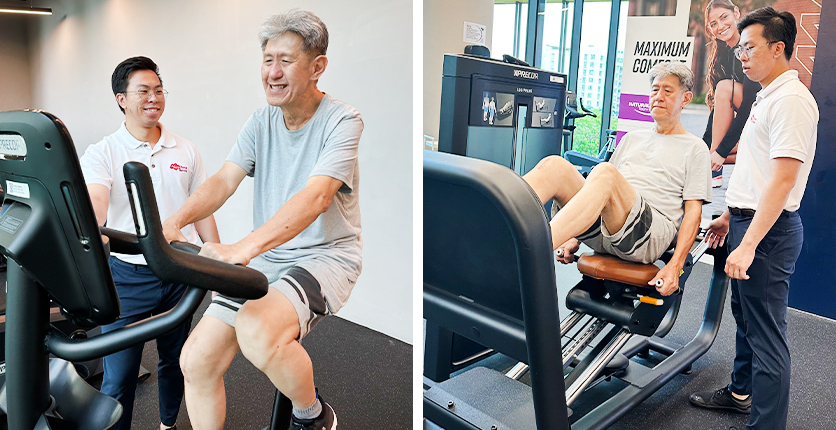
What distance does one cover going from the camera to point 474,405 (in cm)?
173

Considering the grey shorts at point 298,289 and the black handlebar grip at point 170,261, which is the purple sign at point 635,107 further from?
the black handlebar grip at point 170,261

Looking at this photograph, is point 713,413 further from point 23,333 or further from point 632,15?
point 23,333

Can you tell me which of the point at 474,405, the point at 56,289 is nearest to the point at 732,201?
the point at 474,405

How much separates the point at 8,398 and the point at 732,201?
2262mm

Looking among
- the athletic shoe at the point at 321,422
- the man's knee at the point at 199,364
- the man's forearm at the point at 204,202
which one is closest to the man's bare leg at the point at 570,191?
the athletic shoe at the point at 321,422

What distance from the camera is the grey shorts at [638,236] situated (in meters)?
2.24

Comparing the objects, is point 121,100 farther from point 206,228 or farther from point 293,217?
point 293,217

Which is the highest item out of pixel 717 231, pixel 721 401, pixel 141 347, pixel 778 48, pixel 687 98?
pixel 778 48

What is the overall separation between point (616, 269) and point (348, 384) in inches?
49.0

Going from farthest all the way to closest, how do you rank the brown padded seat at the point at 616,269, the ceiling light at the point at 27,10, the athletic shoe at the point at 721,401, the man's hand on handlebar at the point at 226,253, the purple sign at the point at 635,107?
the purple sign at the point at 635,107, the athletic shoe at the point at 721,401, the brown padded seat at the point at 616,269, the ceiling light at the point at 27,10, the man's hand on handlebar at the point at 226,253

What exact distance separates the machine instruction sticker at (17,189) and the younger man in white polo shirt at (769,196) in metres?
2.05

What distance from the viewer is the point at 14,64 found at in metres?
1.44

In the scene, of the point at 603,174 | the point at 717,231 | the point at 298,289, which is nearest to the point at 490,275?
the point at 298,289

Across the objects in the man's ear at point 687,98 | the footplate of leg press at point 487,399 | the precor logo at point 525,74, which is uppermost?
the precor logo at point 525,74
